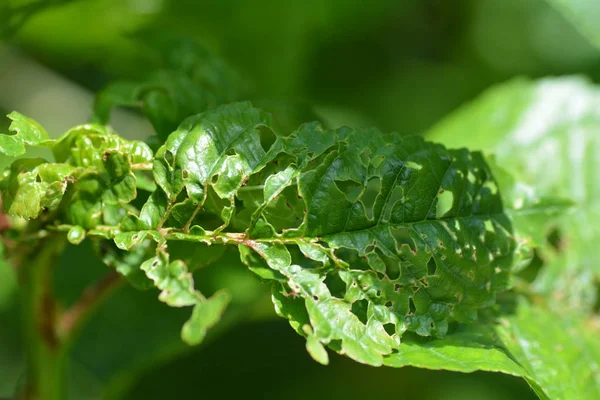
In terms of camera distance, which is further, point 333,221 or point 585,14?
point 585,14

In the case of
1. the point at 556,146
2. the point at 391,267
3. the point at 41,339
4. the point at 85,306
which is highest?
the point at 556,146

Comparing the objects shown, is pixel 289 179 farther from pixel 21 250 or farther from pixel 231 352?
pixel 231 352

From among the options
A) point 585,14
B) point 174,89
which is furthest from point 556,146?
point 174,89

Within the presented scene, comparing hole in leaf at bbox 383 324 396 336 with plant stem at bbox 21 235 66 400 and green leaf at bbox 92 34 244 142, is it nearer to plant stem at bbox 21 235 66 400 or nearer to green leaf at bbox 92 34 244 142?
green leaf at bbox 92 34 244 142

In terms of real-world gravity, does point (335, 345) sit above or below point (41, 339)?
above

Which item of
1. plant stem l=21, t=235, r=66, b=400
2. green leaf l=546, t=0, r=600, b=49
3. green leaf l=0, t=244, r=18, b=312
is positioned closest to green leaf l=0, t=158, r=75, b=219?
plant stem l=21, t=235, r=66, b=400

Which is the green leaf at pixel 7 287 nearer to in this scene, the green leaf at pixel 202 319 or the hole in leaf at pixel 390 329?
the green leaf at pixel 202 319

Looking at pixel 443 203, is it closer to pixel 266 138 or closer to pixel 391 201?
pixel 391 201
